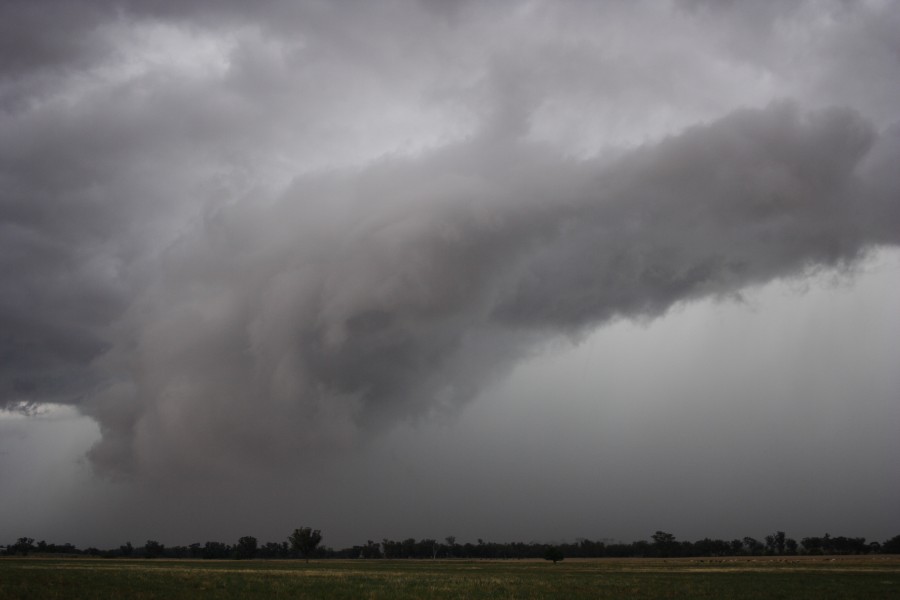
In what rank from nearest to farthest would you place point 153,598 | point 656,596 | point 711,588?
point 153,598
point 656,596
point 711,588

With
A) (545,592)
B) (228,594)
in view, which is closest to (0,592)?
(228,594)

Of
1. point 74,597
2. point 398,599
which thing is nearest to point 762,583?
point 398,599

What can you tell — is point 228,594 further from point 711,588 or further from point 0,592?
point 711,588

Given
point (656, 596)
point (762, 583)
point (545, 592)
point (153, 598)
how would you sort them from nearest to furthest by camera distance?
1. point (153, 598)
2. point (656, 596)
3. point (545, 592)
4. point (762, 583)

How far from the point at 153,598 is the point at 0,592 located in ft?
33.8

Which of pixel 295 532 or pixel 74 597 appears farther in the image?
pixel 295 532

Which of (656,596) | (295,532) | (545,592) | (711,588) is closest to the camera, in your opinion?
(656,596)

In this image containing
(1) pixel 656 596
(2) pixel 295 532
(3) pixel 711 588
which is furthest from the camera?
(2) pixel 295 532

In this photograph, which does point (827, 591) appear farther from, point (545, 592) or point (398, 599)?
point (398, 599)

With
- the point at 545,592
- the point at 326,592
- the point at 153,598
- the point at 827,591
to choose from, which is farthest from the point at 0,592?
the point at 827,591

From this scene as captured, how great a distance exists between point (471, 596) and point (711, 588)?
20.2 meters

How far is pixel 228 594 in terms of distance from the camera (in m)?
45.5

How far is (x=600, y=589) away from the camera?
167 ft

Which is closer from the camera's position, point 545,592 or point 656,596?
point 656,596
